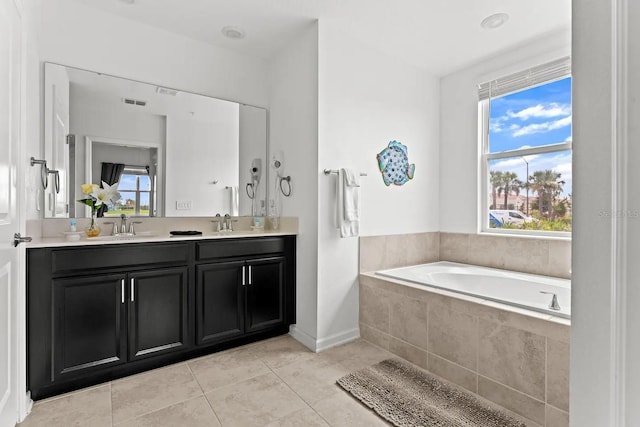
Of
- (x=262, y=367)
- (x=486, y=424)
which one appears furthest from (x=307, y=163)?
(x=486, y=424)

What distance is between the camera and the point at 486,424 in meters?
1.70

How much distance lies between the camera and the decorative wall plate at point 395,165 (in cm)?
308

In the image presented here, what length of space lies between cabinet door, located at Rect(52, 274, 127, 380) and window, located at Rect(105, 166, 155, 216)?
69 centimetres

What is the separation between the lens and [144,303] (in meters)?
2.21

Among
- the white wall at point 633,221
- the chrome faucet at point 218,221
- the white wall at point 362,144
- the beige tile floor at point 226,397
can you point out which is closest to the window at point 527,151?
the white wall at point 362,144

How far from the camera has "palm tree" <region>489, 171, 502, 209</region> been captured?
10.5 ft

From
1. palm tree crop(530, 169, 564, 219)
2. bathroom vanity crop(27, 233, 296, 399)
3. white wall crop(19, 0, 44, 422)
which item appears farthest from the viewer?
palm tree crop(530, 169, 564, 219)

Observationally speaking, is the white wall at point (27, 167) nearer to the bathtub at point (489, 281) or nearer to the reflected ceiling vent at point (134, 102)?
the reflected ceiling vent at point (134, 102)

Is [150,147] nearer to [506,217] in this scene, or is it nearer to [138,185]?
[138,185]

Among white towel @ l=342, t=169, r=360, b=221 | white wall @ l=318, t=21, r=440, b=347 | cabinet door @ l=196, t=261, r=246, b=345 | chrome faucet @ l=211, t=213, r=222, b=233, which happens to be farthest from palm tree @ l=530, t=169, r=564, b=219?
chrome faucet @ l=211, t=213, r=222, b=233

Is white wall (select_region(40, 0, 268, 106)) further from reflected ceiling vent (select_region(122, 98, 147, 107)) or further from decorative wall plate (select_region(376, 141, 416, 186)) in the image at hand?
decorative wall plate (select_region(376, 141, 416, 186))

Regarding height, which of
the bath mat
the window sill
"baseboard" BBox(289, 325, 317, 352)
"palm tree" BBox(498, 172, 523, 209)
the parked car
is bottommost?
the bath mat

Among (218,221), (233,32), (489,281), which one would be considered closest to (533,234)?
(489,281)

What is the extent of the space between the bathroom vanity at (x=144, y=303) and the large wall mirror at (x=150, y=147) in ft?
1.92
